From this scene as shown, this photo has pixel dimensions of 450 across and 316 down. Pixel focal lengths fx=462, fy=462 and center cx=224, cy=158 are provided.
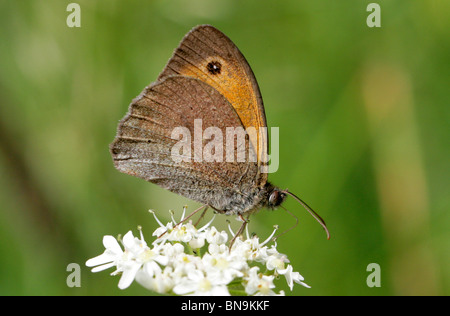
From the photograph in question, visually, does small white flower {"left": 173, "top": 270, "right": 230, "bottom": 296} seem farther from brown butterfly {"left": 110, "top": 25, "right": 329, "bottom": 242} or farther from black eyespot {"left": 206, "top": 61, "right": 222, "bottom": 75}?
black eyespot {"left": 206, "top": 61, "right": 222, "bottom": 75}

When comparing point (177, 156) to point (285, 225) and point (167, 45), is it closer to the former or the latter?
point (285, 225)

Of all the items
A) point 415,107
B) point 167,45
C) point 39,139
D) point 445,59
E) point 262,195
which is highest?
point 167,45

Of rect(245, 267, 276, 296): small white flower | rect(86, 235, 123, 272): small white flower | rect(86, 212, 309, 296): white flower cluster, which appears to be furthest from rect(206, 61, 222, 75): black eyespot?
rect(245, 267, 276, 296): small white flower

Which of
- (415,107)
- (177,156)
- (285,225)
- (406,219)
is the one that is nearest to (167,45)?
(177,156)

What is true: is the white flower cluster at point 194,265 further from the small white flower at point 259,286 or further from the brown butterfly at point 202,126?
the brown butterfly at point 202,126

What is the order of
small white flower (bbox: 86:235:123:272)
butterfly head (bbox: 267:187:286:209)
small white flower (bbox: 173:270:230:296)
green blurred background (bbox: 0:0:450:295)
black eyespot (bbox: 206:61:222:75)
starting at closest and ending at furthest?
small white flower (bbox: 173:270:230:296)
small white flower (bbox: 86:235:123:272)
butterfly head (bbox: 267:187:286:209)
black eyespot (bbox: 206:61:222:75)
green blurred background (bbox: 0:0:450:295)

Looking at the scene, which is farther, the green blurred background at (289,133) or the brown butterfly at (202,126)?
the green blurred background at (289,133)

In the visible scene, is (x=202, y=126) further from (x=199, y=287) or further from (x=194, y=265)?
(x=199, y=287)

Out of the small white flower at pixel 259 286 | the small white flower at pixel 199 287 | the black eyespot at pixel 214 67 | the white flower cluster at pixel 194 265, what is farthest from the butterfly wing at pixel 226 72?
the small white flower at pixel 199 287
